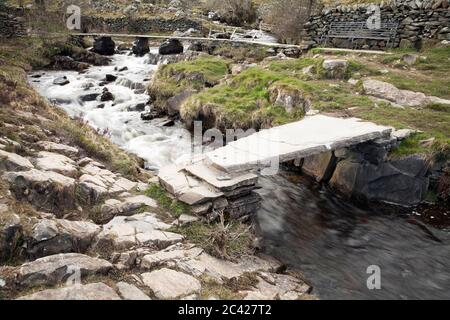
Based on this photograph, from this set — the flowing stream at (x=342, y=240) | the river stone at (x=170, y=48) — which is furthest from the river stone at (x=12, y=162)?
the river stone at (x=170, y=48)

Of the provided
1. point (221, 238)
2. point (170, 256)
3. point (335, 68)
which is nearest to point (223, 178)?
point (221, 238)

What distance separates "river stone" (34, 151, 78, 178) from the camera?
704 cm

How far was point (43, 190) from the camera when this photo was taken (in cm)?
629

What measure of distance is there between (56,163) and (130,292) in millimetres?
3610

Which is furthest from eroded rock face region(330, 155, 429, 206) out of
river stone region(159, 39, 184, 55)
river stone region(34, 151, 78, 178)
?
river stone region(159, 39, 184, 55)

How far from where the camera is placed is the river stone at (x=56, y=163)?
704 centimetres

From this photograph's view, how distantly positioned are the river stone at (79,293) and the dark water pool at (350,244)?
3059 millimetres

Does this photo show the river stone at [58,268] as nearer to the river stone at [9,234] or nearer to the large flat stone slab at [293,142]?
the river stone at [9,234]

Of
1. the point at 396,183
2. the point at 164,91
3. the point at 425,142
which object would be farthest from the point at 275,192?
the point at 164,91

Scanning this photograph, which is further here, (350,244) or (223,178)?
(350,244)

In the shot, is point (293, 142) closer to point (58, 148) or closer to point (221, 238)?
point (221, 238)

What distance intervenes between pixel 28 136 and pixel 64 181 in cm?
210

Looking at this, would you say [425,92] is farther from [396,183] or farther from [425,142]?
[396,183]
